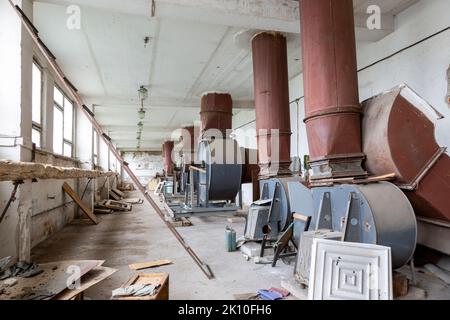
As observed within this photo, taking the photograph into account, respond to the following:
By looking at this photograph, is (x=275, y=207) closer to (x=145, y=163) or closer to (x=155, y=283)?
(x=155, y=283)

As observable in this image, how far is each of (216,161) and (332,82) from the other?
334cm

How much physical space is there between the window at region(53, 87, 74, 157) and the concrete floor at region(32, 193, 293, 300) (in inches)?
74.9

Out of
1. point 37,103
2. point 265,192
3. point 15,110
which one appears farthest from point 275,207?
point 37,103

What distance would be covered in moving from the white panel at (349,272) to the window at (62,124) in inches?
235

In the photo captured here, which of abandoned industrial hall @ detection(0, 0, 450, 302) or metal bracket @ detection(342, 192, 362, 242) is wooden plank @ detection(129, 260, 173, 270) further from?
metal bracket @ detection(342, 192, 362, 242)

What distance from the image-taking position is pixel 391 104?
255cm

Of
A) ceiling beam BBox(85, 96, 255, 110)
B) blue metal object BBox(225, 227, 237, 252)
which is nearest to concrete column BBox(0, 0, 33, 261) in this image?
blue metal object BBox(225, 227, 237, 252)

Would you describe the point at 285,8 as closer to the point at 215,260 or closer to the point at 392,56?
the point at 392,56

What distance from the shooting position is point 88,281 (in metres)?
2.30

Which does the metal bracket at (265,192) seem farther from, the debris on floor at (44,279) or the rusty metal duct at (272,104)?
the debris on floor at (44,279)

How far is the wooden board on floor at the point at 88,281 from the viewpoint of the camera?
78.9 inches

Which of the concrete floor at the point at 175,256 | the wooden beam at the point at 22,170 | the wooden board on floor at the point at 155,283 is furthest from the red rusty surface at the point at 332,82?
the wooden beam at the point at 22,170

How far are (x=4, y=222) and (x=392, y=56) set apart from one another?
5.43m
